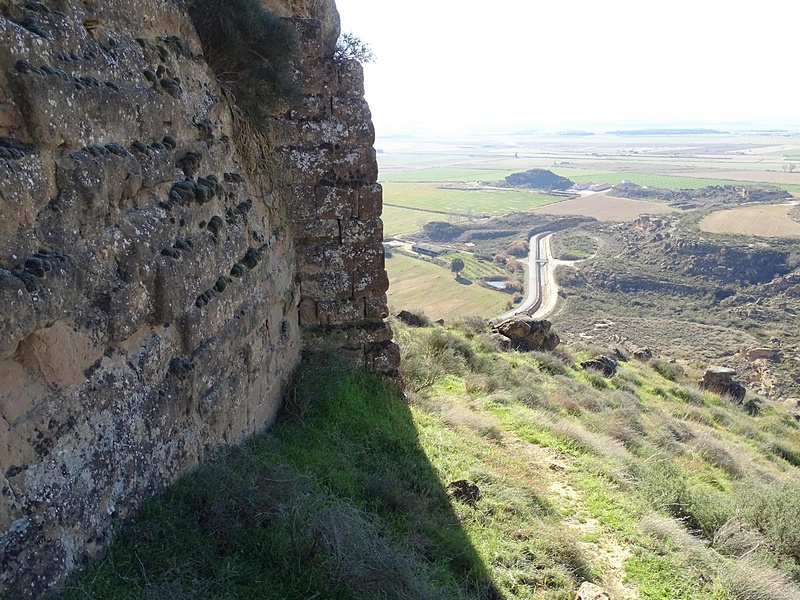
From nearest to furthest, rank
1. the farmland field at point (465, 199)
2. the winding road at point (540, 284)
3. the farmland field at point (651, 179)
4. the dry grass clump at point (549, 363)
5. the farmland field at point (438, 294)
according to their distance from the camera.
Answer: the dry grass clump at point (549, 363)
the farmland field at point (438, 294)
the winding road at point (540, 284)
the farmland field at point (465, 199)
the farmland field at point (651, 179)

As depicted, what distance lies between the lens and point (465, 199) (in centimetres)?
8656

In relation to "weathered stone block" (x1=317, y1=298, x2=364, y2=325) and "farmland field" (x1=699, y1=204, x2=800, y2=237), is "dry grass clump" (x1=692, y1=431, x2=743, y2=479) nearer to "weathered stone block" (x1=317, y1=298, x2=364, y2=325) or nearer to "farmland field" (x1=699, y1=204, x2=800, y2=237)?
"weathered stone block" (x1=317, y1=298, x2=364, y2=325)

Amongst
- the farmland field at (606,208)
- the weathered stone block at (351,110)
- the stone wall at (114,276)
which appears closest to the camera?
the stone wall at (114,276)

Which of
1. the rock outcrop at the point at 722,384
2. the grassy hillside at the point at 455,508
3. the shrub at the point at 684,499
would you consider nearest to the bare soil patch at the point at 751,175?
the rock outcrop at the point at 722,384

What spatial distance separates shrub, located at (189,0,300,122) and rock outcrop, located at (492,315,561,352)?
10.1m

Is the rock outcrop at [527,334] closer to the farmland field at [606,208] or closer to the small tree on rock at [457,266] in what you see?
the small tree on rock at [457,266]

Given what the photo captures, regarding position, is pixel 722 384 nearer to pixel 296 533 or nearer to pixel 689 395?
pixel 689 395

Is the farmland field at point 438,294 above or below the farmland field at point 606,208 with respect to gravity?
below

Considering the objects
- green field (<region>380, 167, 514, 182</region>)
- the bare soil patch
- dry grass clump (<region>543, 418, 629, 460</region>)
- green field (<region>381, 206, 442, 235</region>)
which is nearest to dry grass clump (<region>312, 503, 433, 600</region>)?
dry grass clump (<region>543, 418, 629, 460</region>)

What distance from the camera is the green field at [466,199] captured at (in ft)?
258

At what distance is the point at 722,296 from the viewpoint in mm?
36125

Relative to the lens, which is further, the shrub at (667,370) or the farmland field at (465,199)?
the farmland field at (465,199)

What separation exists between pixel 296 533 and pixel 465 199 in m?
85.2

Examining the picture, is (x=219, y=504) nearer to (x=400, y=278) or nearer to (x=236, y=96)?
Result: (x=236, y=96)
